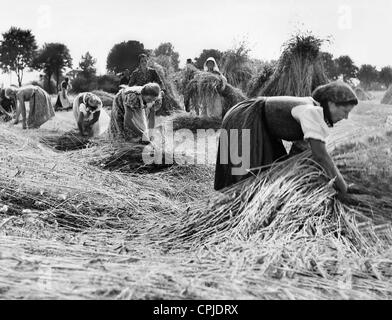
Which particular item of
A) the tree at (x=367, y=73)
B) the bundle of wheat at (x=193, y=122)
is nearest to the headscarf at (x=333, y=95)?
the bundle of wheat at (x=193, y=122)

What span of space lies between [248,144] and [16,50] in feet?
143

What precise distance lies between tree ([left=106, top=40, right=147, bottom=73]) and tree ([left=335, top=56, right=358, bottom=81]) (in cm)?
1774

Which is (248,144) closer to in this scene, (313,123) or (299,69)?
(313,123)

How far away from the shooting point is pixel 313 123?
3166 millimetres

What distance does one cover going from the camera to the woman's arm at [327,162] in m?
3.16

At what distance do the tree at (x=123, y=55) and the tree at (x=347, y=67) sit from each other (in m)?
17.7

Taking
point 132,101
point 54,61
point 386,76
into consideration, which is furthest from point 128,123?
point 386,76

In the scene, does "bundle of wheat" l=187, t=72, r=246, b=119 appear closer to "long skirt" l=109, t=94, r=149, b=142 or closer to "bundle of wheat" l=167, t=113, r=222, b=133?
"bundle of wheat" l=167, t=113, r=222, b=133

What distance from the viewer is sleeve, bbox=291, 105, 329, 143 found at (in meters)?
3.14

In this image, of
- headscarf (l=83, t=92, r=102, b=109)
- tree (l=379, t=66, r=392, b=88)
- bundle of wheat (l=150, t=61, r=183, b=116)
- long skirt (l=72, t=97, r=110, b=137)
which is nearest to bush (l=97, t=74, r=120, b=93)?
bundle of wheat (l=150, t=61, r=183, b=116)

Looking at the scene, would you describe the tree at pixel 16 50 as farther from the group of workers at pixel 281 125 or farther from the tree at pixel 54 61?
the group of workers at pixel 281 125

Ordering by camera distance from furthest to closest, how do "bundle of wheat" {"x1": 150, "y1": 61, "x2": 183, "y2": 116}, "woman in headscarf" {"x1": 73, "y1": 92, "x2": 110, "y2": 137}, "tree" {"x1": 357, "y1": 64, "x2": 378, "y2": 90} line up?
"tree" {"x1": 357, "y1": 64, "x2": 378, "y2": 90}, "bundle of wheat" {"x1": 150, "y1": 61, "x2": 183, "y2": 116}, "woman in headscarf" {"x1": 73, "y1": 92, "x2": 110, "y2": 137}
